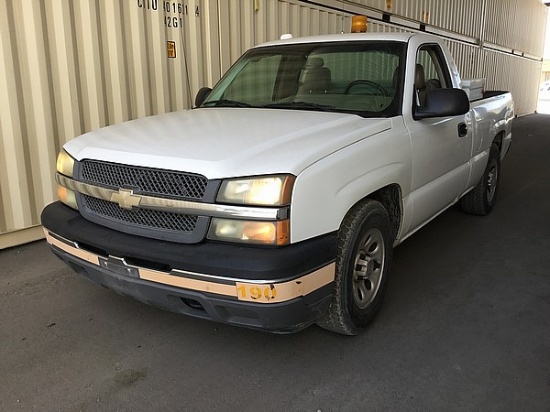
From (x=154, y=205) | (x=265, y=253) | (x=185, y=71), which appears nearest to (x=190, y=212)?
(x=154, y=205)

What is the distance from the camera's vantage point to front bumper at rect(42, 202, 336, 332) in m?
2.27

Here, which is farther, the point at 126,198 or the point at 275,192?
the point at 126,198

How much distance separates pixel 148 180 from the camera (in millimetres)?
2551

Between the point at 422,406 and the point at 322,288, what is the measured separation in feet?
2.44

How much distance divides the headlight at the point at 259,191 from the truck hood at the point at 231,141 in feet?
0.12

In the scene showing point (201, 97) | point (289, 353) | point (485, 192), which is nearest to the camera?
point (289, 353)

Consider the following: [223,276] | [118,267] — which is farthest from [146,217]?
[223,276]

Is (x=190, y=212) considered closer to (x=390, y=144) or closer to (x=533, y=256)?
(x=390, y=144)

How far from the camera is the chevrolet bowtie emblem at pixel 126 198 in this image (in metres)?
2.54

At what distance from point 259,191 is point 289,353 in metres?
1.11

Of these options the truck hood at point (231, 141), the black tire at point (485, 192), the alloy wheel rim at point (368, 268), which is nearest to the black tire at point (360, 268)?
the alloy wheel rim at point (368, 268)

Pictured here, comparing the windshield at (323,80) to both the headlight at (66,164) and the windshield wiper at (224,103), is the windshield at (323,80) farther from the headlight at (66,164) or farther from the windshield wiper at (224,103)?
the headlight at (66,164)

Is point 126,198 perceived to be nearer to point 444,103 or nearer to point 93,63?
point 444,103

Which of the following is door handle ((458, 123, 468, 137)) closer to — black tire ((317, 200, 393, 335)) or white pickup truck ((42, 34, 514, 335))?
white pickup truck ((42, 34, 514, 335))
